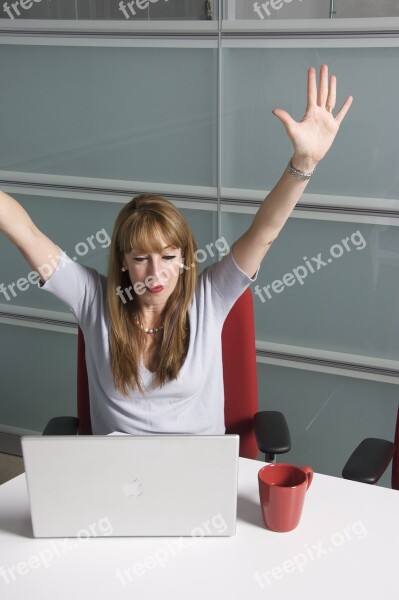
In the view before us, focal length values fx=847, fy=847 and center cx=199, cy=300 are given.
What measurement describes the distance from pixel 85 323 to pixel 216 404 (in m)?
0.43

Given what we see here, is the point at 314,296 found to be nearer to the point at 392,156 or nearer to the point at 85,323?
the point at 392,156

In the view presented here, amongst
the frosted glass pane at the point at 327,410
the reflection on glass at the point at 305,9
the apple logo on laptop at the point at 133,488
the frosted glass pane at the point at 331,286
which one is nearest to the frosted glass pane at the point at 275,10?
the reflection on glass at the point at 305,9

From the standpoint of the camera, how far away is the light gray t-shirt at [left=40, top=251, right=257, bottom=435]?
224 cm

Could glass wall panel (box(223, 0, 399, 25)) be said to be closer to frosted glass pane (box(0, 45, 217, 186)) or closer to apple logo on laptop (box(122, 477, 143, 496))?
frosted glass pane (box(0, 45, 217, 186))

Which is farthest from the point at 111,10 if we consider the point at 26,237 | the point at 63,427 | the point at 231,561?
Result: the point at 231,561

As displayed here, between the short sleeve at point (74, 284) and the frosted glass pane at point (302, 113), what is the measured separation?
3.09 feet

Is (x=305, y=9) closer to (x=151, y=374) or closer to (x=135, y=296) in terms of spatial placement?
(x=135, y=296)

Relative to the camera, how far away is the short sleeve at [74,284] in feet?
7.36

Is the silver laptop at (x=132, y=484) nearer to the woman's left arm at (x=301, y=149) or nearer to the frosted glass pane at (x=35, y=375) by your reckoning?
the woman's left arm at (x=301, y=149)

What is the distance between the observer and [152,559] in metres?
1.69

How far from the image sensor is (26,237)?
2.19m

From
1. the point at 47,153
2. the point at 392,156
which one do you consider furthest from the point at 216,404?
the point at 47,153

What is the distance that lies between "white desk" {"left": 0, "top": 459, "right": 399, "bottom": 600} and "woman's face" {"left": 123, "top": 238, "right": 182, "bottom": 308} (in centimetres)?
61

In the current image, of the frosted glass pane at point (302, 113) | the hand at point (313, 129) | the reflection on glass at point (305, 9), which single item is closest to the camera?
the hand at point (313, 129)
